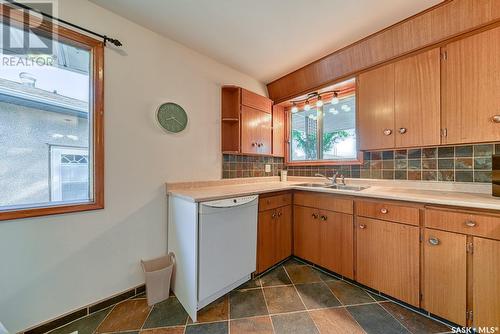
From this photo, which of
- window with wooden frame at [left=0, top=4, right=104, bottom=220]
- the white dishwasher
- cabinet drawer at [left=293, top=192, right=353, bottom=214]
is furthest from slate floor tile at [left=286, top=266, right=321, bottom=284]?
window with wooden frame at [left=0, top=4, right=104, bottom=220]

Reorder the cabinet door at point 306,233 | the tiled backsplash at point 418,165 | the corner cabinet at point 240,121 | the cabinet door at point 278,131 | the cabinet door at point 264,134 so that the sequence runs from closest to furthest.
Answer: the tiled backsplash at point 418,165
the cabinet door at point 306,233
the corner cabinet at point 240,121
the cabinet door at point 264,134
the cabinet door at point 278,131

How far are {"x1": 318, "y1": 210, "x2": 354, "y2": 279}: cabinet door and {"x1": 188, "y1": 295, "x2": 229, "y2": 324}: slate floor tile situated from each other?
105 cm

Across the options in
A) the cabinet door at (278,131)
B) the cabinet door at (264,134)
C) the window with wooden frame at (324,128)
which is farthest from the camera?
the cabinet door at (278,131)

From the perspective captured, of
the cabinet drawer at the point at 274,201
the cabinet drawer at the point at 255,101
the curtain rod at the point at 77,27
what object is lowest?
the cabinet drawer at the point at 274,201

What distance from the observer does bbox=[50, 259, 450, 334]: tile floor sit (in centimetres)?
126

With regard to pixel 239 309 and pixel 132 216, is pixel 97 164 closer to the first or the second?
pixel 132 216

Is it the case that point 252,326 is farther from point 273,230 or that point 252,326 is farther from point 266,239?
point 273,230

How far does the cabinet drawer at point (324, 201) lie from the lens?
1742mm

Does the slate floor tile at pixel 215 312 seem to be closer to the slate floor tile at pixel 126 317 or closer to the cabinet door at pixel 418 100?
the slate floor tile at pixel 126 317

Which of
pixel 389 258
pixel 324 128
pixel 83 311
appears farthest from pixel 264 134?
pixel 83 311

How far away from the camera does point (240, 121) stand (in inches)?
86.0

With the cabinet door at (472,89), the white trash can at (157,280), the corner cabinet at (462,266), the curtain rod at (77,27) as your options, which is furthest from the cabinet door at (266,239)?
the curtain rod at (77,27)

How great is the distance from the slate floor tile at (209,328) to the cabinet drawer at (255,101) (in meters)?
2.09

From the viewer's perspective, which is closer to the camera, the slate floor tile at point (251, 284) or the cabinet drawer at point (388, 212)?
the cabinet drawer at point (388, 212)
